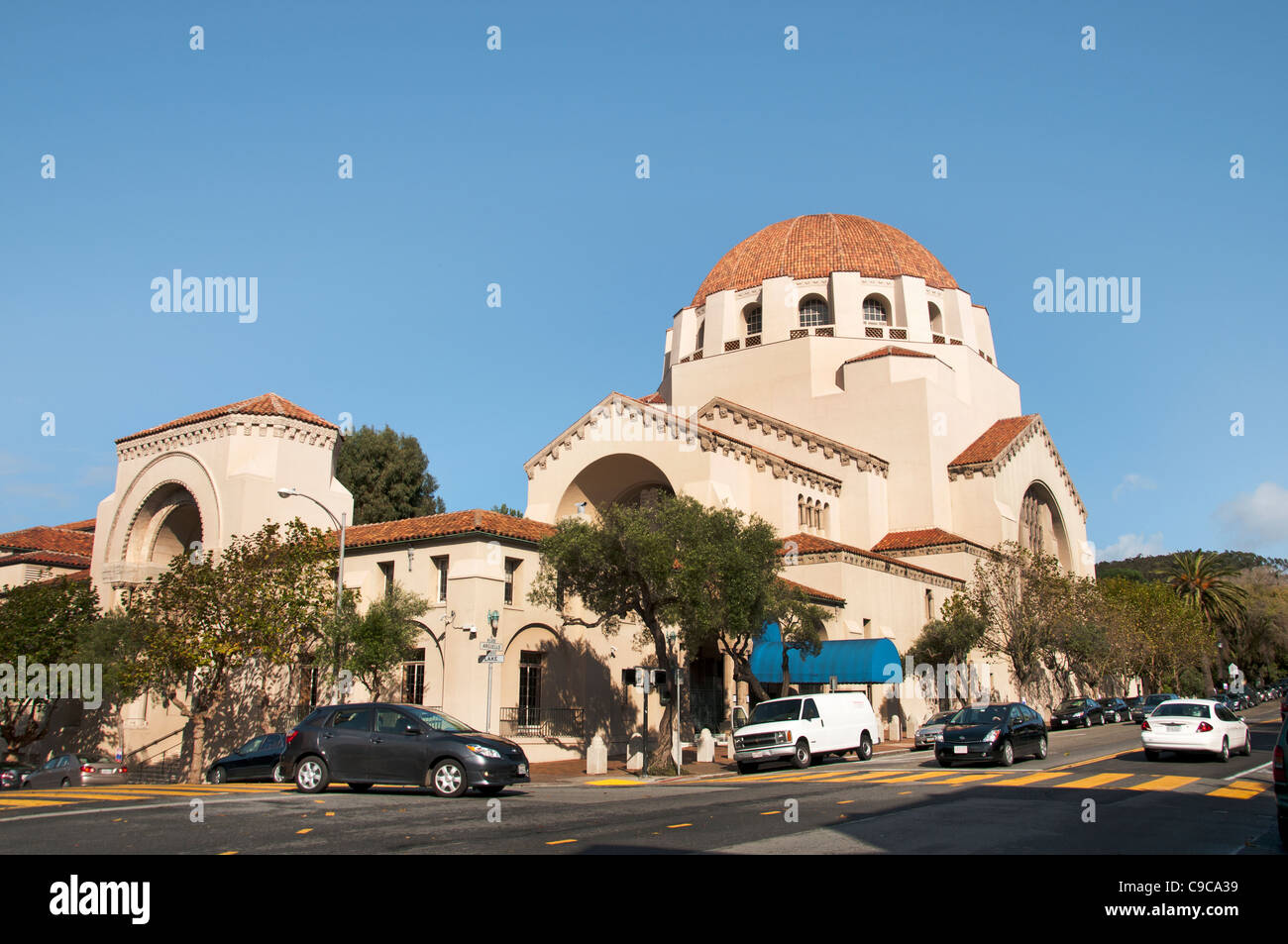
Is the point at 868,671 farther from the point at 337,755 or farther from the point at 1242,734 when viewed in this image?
the point at 337,755

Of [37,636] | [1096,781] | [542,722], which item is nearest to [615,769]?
[542,722]

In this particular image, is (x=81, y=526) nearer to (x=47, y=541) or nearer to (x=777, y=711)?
(x=47, y=541)

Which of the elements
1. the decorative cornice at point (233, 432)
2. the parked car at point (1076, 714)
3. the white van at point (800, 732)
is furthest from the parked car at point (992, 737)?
the decorative cornice at point (233, 432)

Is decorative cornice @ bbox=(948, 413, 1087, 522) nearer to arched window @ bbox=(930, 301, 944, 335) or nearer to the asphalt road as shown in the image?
arched window @ bbox=(930, 301, 944, 335)

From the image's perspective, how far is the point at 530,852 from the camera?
966 cm

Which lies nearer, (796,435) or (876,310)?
(796,435)

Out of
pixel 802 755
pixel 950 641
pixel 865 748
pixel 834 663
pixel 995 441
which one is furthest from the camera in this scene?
pixel 995 441

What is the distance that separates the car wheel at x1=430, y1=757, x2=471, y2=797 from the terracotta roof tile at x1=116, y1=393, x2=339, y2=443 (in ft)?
80.8

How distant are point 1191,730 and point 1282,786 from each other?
14.2 meters

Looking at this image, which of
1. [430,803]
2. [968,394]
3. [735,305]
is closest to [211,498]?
[430,803]

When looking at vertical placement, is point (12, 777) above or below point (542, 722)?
below

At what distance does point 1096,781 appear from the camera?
61.1ft
